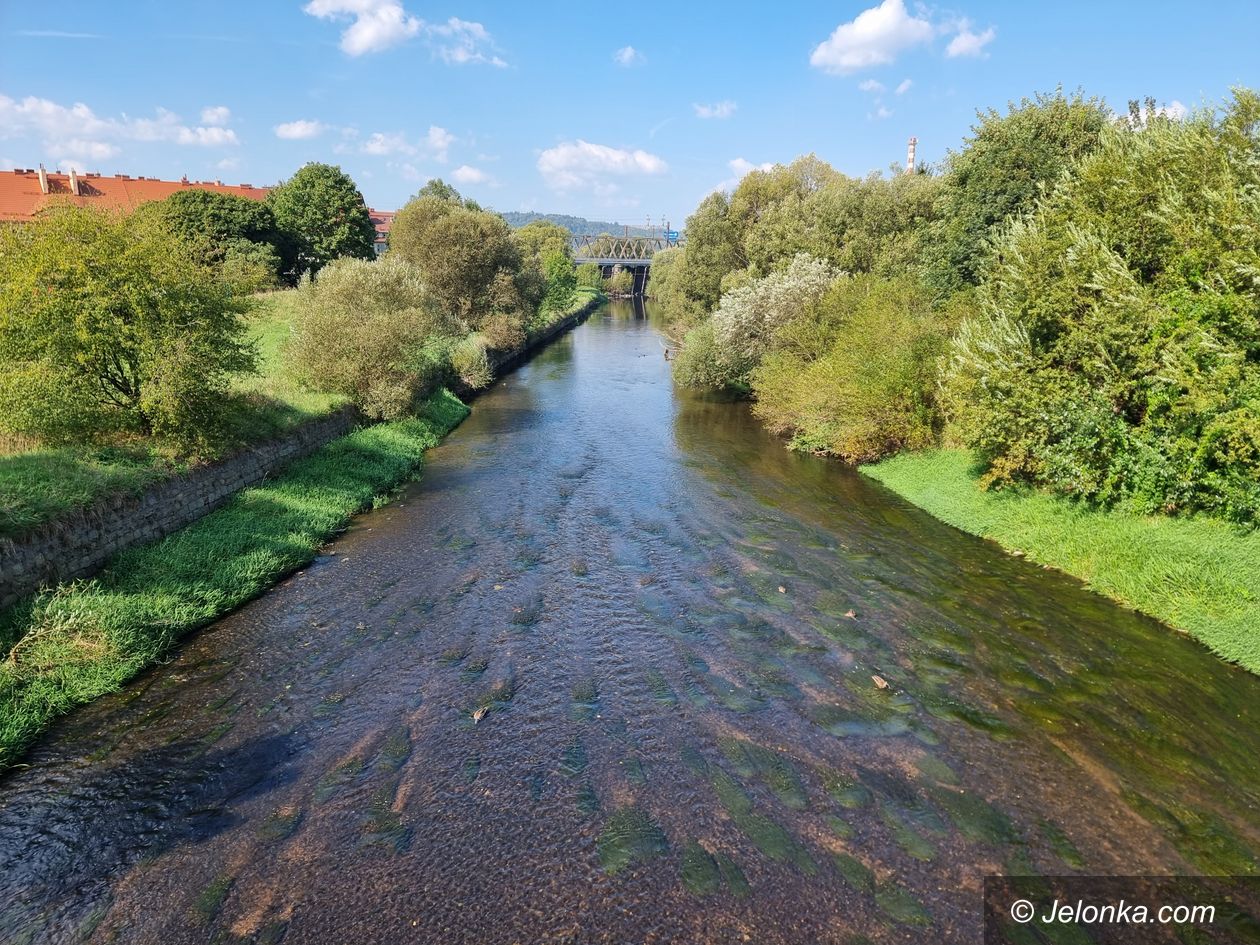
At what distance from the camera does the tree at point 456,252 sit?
51.9 metres

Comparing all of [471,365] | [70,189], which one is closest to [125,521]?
[471,365]

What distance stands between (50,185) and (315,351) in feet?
204

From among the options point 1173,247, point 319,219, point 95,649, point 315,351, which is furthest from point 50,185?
point 1173,247

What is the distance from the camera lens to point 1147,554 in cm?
1684

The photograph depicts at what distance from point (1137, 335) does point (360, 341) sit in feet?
92.4

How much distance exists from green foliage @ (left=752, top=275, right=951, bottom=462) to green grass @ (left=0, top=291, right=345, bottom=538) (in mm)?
20910

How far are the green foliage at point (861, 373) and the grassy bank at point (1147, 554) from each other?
16.4 ft

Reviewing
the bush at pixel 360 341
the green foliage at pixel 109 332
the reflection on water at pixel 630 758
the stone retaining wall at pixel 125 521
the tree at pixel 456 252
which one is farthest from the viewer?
the tree at pixel 456 252

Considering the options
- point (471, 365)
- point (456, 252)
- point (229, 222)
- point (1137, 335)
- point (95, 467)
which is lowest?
point (95, 467)

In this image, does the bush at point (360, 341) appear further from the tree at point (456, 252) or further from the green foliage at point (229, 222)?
the green foliage at point (229, 222)

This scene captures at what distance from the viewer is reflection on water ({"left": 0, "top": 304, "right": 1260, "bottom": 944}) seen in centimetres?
896

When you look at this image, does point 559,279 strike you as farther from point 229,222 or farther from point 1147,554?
point 1147,554

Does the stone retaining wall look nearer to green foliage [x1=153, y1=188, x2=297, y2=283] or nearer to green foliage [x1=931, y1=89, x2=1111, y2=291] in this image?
green foliage [x1=931, y1=89, x2=1111, y2=291]

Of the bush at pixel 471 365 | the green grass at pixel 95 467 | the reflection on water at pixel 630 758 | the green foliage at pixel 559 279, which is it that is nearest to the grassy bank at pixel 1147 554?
the reflection on water at pixel 630 758
